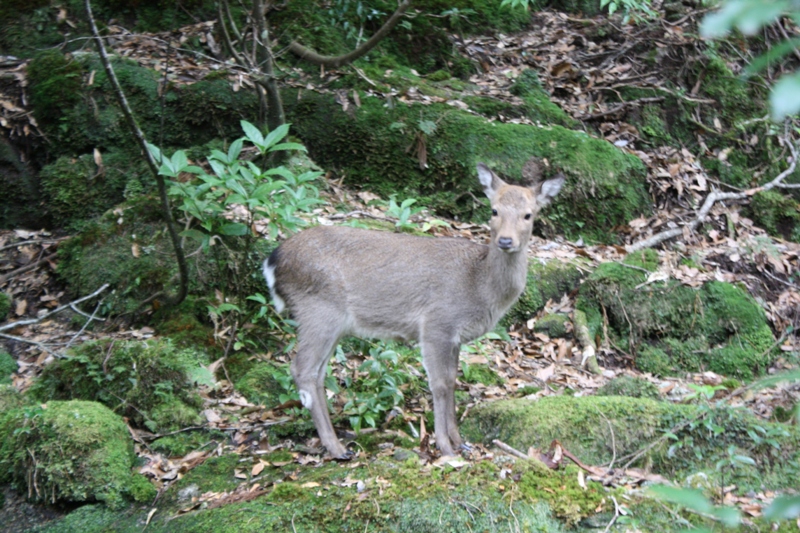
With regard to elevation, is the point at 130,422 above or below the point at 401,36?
below

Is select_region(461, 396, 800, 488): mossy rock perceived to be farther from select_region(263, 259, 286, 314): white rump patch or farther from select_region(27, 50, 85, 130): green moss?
select_region(27, 50, 85, 130): green moss

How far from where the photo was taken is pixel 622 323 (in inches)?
319

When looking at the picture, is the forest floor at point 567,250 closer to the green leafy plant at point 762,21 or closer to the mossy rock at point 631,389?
the mossy rock at point 631,389

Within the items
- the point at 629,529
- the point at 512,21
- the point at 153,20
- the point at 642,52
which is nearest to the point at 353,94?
the point at 153,20

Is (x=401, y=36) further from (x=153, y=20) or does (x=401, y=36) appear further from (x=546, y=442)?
(x=546, y=442)

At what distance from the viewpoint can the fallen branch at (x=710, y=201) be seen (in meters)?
9.16

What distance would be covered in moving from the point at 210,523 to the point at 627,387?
3.50m

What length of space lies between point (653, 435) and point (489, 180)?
2525 mm

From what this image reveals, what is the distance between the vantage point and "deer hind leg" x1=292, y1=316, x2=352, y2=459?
18.0ft

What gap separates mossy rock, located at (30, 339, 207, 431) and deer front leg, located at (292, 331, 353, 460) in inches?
33.8

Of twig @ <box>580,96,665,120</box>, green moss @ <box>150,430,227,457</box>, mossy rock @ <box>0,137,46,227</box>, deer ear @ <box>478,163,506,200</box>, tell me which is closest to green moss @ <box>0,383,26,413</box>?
green moss @ <box>150,430,227,457</box>

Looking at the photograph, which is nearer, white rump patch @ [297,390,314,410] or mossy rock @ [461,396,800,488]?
mossy rock @ [461,396,800,488]

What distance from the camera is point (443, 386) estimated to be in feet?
18.2

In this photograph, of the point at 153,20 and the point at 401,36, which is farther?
the point at 401,36
